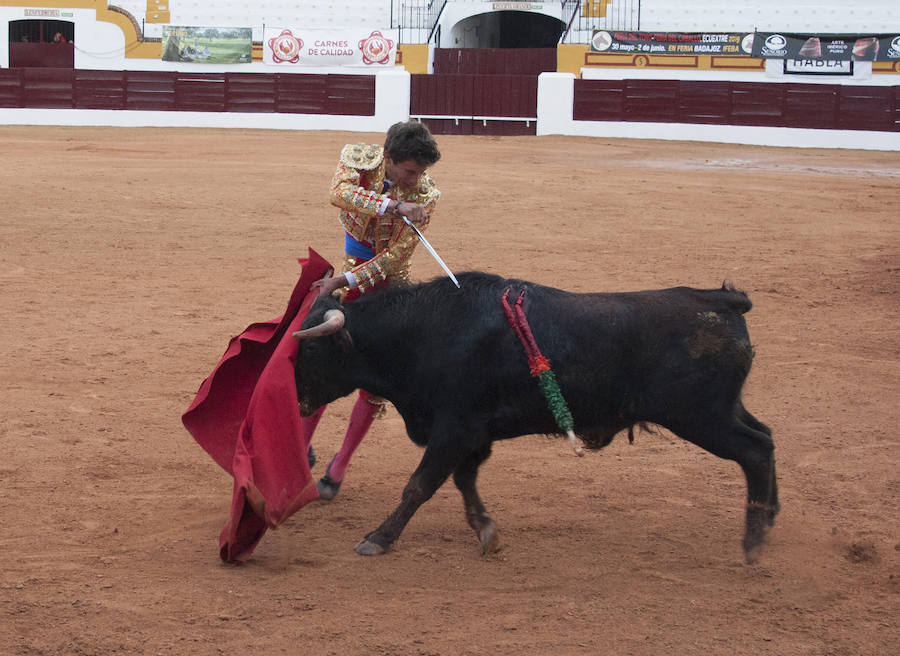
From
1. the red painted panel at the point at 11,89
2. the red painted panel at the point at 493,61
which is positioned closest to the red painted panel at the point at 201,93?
the red painted panel at the point at 11,89

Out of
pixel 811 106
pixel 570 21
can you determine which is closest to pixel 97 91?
pixel 570 21

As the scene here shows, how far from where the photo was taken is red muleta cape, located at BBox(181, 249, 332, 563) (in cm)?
286

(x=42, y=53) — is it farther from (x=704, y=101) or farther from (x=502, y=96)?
(x=704, y=101)

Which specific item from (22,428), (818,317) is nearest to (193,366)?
(22,428)

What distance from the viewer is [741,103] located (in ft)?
57.1

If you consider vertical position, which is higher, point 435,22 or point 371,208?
point 435,22

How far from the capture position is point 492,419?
117 inches

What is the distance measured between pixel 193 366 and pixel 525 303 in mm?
2394

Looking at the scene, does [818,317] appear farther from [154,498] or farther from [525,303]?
[154,498]

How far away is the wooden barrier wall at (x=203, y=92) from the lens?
18672 millimetres

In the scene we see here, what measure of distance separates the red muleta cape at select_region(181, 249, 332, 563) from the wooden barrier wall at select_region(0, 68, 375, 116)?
52.7 feet

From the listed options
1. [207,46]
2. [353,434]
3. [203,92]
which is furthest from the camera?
[207,46]

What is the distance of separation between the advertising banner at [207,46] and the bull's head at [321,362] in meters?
18.3

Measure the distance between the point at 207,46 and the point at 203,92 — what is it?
65.6 inches
